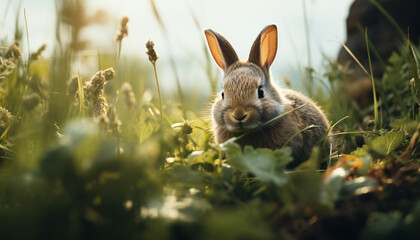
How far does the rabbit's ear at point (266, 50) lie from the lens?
3538 mm

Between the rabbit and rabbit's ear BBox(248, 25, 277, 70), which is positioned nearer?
the rabbit

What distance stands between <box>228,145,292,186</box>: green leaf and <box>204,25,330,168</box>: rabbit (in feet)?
3.14

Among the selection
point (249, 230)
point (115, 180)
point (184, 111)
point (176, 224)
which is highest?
point (184, 111)

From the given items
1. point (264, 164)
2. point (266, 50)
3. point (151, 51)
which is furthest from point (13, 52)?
point (266, 50)

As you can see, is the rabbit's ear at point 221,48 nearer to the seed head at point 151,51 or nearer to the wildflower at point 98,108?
the seed head at point 151,51

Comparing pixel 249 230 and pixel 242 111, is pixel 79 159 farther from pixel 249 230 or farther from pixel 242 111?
pixel 242 111

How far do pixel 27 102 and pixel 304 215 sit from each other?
1.71 meters

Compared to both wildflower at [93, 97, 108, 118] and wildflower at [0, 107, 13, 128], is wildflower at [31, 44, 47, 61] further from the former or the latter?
wildflower at [93, 97, 108, 118]

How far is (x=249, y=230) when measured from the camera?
3.96 feet

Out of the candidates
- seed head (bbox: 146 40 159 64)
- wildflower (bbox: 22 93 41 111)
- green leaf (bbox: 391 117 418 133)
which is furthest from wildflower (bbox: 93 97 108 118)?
green leaf (bbox: 391 117 418 133)

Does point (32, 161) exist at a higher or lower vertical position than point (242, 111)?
lower

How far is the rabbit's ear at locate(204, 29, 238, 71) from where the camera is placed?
3.61 meters

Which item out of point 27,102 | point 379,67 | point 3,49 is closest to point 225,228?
point 27,102

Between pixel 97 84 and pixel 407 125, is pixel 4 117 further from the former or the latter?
pixel 407 125
